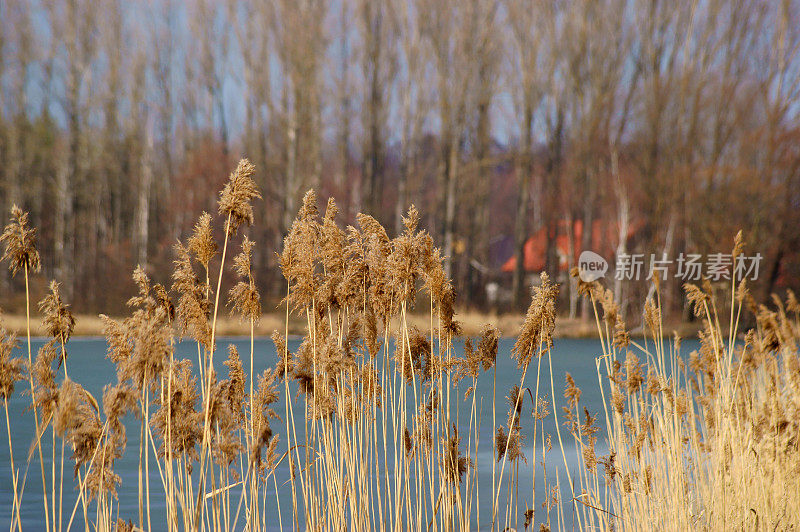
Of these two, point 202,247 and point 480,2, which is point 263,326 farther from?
point 202,247

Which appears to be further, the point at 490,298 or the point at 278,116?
the point at 490,298

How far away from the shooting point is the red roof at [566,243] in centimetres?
2228

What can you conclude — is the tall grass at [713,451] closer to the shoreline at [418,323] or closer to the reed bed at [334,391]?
the reed bed at [334,391]

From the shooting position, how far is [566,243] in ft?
81.1

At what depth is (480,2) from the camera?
71.2 feet

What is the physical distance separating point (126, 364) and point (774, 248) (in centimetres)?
2101

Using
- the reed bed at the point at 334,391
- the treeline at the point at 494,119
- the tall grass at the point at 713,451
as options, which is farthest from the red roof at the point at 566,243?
the reed bed at the point at 334,391

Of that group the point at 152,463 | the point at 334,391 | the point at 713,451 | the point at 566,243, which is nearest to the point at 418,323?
the point at 566,243

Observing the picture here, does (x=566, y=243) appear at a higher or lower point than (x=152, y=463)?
higher

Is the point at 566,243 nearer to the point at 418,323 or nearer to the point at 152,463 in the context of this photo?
the point at 418,323

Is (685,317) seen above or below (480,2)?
below

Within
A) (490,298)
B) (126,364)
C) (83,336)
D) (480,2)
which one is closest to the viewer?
(126,364)

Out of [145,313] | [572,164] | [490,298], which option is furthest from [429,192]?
[145,313]

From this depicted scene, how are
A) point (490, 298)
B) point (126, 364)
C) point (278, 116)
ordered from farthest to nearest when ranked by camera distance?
point (490, 298) → point (278, 116) → point (126, 364)
